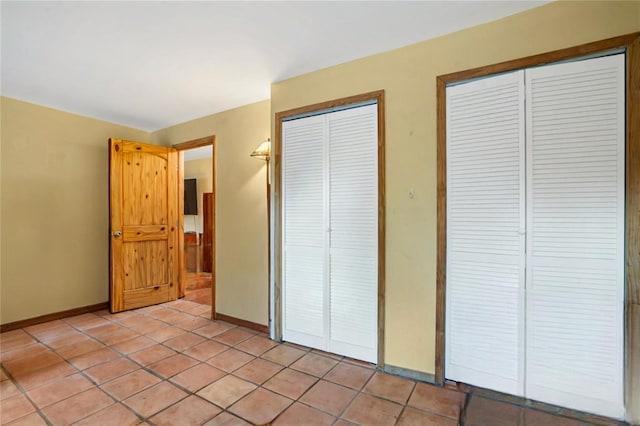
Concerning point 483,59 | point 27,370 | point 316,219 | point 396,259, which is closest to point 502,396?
point 396,259

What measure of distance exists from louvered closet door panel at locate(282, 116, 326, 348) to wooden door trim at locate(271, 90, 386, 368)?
0.05 meters

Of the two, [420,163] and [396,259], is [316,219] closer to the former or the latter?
[396,259]

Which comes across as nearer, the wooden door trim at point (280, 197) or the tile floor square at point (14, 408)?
the tile floor square at point (14, 408)

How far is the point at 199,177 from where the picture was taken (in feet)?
21.0

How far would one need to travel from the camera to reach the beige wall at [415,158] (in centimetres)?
192

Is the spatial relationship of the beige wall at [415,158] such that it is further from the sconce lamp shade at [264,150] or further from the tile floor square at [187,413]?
the tile floor square at [187,413]

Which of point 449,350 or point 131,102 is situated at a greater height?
point 131,102

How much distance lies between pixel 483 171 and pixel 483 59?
2.41 ft

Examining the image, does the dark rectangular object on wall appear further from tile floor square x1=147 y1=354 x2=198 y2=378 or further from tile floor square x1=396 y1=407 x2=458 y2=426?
tile floor square x1=396 y1=407 x2=458 y2=426

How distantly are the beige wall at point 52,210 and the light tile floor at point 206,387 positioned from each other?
55cm

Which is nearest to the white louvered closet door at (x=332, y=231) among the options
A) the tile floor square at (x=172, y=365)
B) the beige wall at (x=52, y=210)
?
the tile floor square at (x=172, y=365)

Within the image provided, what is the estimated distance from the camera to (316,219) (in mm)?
2535

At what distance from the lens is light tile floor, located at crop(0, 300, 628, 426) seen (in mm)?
1708

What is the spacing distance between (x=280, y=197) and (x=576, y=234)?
2.15 meters
